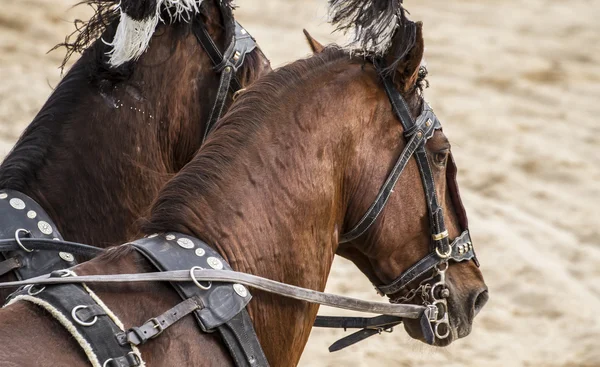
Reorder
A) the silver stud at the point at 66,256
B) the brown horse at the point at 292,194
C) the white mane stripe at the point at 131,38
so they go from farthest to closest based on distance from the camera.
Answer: the white mane stripe at the point at 131,38 < the silver stud at the point at 66,256 < the brown horse at the point at 292,194

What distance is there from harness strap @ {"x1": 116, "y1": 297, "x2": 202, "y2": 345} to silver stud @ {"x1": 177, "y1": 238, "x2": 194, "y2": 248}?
17 cm

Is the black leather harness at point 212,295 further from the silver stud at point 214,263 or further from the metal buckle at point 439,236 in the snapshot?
the metal buckle at point 439,236

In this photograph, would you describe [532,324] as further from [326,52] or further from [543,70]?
[543,70]

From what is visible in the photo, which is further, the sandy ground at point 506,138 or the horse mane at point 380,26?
the sandy ground at point 506,138

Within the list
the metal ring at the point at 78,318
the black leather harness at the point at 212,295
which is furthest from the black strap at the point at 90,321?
the black leather harness at the point at 212,295

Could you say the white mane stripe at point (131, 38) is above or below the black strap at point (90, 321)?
above

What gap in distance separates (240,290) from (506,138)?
6.41m

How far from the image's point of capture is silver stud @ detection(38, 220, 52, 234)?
9.50 ft

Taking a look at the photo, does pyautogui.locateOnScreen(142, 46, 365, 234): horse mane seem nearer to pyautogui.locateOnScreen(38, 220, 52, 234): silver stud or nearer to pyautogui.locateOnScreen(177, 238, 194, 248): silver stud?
pyautogui.locateOnScreen(177, 238, 194, 248): silver stud

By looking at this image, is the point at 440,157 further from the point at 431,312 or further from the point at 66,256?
the point at 66,256

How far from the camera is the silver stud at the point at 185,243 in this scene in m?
2.43

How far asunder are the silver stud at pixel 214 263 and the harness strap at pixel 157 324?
121 mm

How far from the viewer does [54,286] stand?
89.7 inches

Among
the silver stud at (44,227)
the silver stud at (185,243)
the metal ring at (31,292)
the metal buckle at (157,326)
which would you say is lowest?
the metal buckle at (157,326)
